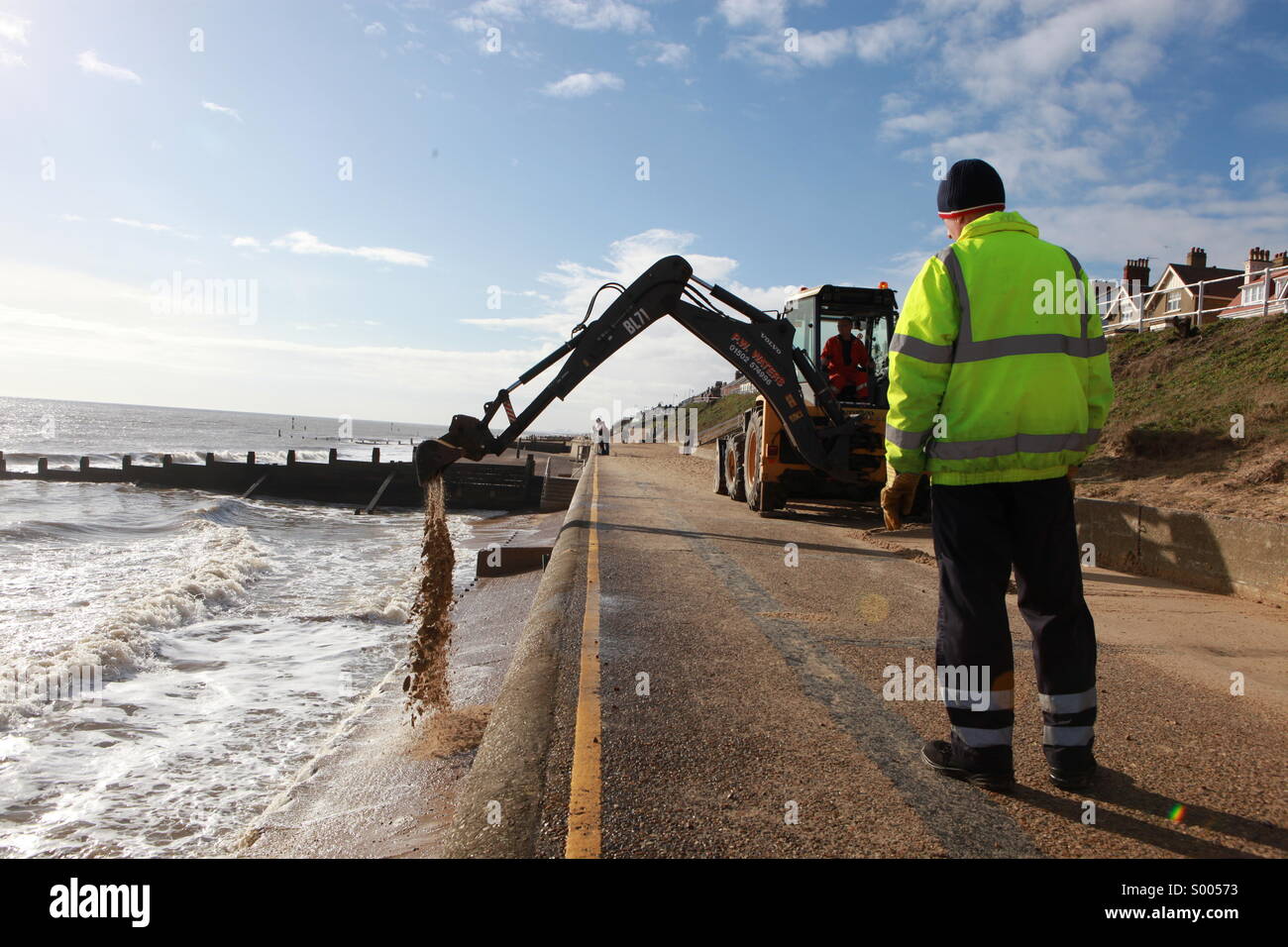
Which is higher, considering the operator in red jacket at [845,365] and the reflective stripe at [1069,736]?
the operator in red jacket at [845,365]

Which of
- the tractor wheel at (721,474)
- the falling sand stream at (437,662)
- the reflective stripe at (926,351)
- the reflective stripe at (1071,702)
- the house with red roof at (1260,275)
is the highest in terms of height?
the house with red roof at (1260,275)

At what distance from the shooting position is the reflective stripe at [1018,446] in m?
2.98

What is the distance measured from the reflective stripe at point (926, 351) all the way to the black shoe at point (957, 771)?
1.49 metres

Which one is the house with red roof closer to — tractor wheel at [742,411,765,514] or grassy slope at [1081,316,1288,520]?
grassy slope at [1081,316,1288,520]

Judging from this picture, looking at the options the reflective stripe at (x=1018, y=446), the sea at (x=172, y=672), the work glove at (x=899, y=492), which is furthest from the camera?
the sea at (x=172, y=672)

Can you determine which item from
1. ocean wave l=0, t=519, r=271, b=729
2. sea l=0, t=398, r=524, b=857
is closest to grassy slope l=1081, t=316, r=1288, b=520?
sea l=0, t=398, r=524, b=857

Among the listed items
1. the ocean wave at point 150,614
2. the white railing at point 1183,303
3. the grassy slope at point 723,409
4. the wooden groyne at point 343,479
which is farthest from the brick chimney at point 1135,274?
the ocean wave at point 150,614

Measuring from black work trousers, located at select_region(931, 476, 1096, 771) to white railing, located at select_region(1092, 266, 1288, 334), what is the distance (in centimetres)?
213

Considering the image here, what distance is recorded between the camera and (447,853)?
266cm

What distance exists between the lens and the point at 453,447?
11.7 m

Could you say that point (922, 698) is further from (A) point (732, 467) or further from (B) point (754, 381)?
(A) point (732, 467)

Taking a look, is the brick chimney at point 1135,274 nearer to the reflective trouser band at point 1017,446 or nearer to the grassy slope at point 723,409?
the grassy slope at point 723,409
